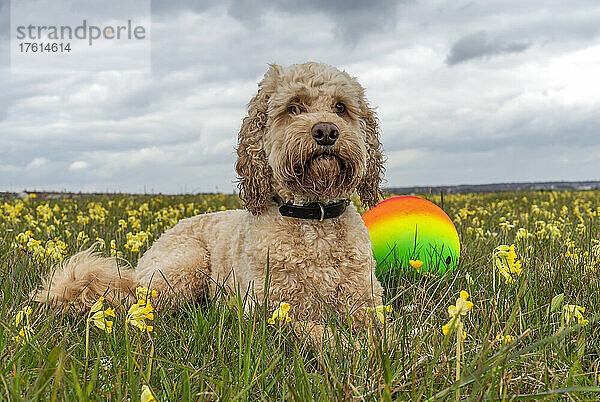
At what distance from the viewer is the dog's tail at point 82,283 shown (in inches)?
163

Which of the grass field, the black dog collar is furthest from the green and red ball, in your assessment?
the black dog collar

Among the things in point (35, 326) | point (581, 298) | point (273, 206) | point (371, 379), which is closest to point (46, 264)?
point (35, 326)

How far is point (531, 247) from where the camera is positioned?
5418mm

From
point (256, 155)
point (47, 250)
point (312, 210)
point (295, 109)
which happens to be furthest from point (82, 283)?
point (295, 109)

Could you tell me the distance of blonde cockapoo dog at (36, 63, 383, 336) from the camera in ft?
11.3

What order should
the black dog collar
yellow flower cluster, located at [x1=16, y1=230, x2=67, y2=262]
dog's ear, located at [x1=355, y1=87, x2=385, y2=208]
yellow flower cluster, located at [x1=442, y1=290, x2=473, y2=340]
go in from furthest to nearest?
yellow flower cluster, located at [x1=16, y1=230, x2=67, y2=262] < dog's ear, located at [x1=355, y1=87, x2=385, y2=208] < the black dog collar < yellow flower cluster, located at [x1=442, y1=290, x2=473, y2=340]

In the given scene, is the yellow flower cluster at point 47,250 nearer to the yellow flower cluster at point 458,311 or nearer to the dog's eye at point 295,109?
the dog's eye at point 295,109

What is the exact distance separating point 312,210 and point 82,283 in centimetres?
196

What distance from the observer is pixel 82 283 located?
4.25 m

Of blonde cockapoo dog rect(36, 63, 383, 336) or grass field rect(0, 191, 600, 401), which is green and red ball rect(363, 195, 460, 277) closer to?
grass field rect(0, 191, 600, 401)

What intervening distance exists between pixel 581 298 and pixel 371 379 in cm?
251

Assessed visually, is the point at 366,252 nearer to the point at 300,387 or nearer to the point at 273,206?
the point at 273,206

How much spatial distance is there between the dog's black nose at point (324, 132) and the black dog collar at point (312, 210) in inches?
19.9

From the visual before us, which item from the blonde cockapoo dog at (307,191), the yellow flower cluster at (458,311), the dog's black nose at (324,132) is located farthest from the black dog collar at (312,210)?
the yellow flower cluster at (458,311)
